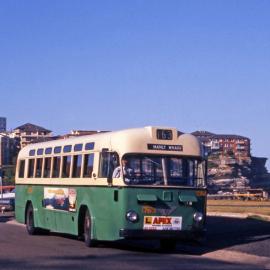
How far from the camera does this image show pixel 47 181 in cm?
2330

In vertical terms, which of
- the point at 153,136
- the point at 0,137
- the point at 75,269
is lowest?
the point at 75,269

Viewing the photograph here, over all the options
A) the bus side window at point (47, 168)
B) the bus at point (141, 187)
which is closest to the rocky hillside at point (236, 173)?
the bus side window at point (47, 168)

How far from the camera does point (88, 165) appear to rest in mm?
19984

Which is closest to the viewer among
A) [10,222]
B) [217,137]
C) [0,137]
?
[10,222]

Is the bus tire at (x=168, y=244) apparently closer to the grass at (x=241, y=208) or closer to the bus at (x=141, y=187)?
the bus at (x=141, y=187)

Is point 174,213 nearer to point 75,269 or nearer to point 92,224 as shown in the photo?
point 92,224

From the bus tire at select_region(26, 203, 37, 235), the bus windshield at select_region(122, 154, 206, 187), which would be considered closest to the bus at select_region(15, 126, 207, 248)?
the bus windshield at select_region(122, 154, 206, 187)

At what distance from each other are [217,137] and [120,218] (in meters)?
118

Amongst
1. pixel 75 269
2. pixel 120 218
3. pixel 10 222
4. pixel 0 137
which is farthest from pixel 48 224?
pixel 0 137

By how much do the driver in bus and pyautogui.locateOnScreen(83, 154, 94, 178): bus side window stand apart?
5.33 ft

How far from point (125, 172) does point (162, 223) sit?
1.47 meters

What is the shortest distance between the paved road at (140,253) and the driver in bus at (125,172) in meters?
1.82

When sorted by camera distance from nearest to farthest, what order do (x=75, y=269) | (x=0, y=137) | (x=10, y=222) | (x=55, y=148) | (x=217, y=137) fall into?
(x=75, y=269), (x=55, y=148), (x=10, y=222), (x=0, y=137), (x=217, y=137)

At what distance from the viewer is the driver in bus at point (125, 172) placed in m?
17.9
